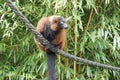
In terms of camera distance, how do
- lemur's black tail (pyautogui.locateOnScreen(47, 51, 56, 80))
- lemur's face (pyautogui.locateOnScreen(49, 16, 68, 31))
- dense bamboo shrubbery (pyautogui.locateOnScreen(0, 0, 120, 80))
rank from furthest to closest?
dense bamboo shrubbery (pyautogui.locateOnScreen(0, 0, 120, 80)) < lemur's black tail (pyautogui.locateOnScreen(47, 51, 56, 80)) < lemur's face (pyautogui.locateOnScreen(49, 16, 68, 31))

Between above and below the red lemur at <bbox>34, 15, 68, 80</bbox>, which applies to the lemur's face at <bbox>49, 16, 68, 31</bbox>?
above

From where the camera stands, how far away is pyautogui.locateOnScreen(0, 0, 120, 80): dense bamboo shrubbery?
2318 mm

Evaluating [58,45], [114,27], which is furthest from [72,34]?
[58,45]

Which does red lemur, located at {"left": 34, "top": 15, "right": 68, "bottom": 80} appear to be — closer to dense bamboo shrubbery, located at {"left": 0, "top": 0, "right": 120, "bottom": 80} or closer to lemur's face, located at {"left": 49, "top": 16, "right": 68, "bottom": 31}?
lemur's face, located at {"left": 49, "top": 16, "right": 68, "bottom": 31}

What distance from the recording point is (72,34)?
237 cm

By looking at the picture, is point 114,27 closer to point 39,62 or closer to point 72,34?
point 72,34

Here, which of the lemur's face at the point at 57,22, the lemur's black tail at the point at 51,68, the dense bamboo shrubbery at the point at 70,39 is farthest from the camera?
the dense bamboo shrubbery at the point at 70,39

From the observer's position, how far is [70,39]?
236cm

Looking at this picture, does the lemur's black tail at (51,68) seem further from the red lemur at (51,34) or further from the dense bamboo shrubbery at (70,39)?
the dense bamboo shrubbery at (70,39)

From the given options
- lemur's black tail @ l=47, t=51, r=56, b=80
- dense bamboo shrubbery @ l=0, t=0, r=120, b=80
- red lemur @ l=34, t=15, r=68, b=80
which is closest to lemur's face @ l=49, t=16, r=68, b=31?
red lemur @ l=34, t=15, r=68, b=80

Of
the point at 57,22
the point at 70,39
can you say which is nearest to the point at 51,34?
the point at 57,22

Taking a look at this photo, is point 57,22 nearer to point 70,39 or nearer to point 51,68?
point 51,68

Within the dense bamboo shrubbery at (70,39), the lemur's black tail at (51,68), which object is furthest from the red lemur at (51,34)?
the dense bamboo shrubbery at (70,39)

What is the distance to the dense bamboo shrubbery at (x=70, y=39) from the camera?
2318 mm
